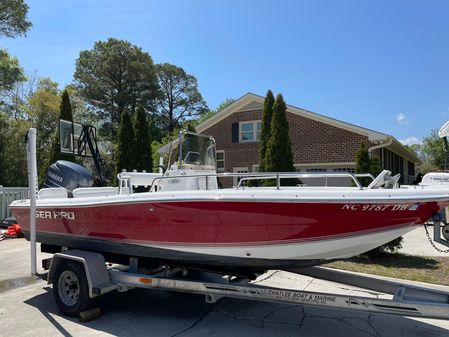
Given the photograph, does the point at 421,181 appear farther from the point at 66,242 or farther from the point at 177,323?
the point at 66,242

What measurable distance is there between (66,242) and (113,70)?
40.6 meters

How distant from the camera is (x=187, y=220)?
4734mm

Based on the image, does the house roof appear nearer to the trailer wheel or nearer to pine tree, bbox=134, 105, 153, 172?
pine tree, bbox=134, 105, 153, 172

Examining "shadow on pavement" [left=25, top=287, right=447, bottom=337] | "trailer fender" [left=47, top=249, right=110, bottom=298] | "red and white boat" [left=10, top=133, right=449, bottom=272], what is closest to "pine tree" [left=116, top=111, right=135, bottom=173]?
"shadow on pavement" [left=25, top=287, right=447, bottom=337]

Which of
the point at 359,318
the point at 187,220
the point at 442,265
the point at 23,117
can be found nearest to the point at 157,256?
the point at 187,220

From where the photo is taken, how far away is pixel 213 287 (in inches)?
189

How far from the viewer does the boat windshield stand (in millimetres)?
6262

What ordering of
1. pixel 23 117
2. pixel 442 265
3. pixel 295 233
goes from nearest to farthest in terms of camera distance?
pixel 295 233 → pixel 442 265 → pixel 23 117

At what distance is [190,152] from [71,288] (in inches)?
96.9

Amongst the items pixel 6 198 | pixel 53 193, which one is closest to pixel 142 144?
→ pixel 6 198

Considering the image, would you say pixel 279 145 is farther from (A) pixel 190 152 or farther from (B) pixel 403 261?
(A) pixel 190 152

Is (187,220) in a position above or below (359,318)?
above

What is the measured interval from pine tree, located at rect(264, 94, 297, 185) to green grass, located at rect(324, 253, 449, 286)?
267 inches

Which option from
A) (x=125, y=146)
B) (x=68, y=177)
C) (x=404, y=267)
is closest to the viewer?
(x=68, y=177)
